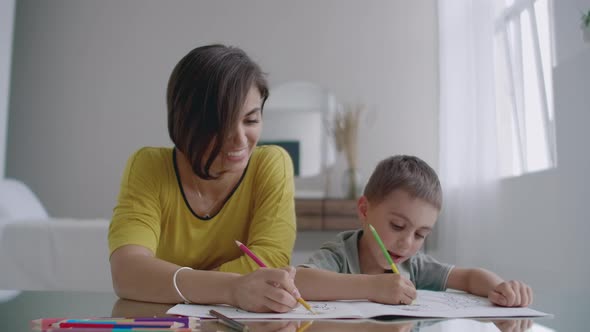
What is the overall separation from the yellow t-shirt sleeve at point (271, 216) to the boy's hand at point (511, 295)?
42cm

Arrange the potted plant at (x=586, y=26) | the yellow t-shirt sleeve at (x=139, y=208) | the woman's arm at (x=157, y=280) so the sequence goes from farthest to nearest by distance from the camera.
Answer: the potted plant at (x=586, y=26) < the yellow t-shirt sleeve at (x=139, y=208) < the woman's arm at (x=157, y=280)

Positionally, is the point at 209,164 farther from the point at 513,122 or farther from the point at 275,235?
the point at 513,122

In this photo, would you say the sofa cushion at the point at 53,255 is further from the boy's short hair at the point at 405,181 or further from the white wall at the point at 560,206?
the white wall at the point at 560,206

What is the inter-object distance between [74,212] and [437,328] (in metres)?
4.08

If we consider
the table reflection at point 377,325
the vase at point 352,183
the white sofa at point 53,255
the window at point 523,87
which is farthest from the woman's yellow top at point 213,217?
the vase at point 352,183

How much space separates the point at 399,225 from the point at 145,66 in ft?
11.9

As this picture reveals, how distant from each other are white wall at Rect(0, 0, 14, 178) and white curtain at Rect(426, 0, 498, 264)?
306 cm

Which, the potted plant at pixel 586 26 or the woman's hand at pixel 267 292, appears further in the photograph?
the potted plant at pixel 586 26

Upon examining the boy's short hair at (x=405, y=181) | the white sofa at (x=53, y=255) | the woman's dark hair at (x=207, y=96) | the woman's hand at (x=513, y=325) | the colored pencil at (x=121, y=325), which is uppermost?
the woman's dark hair at (x=207, y=96)

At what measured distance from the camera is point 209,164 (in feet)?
3.98

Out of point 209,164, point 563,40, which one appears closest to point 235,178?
point 209,164

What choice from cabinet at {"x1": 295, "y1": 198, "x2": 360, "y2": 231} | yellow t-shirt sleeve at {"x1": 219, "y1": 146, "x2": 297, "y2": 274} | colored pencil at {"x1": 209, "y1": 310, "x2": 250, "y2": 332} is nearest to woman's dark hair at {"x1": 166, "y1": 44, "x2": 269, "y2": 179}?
yellow t-shirt sleeve at {"x1": 219, "y1": 146, "x2": 297, "y2": 274}

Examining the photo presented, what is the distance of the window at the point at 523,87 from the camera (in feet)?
9.17

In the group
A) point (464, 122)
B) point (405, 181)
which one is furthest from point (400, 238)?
point (464, 122)
